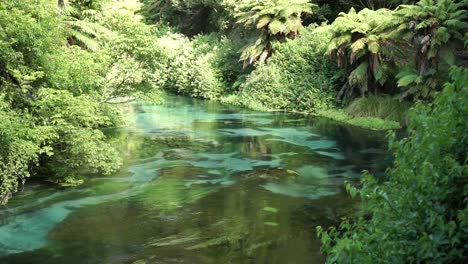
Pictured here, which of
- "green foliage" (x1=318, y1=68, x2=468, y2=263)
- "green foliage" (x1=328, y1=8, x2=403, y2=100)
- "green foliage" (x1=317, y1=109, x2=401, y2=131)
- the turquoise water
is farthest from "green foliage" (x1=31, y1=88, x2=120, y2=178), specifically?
"green foliage" (x1=328, y1=8, x2=403, y2=100)

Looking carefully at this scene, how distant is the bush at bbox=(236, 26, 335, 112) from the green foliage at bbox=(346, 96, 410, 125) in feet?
7.43

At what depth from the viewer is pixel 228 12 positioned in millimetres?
30625

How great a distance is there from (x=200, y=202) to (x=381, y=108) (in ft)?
34.5

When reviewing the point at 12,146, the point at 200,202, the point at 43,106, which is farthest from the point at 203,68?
the point at 12,146

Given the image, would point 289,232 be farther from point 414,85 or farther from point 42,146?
point 414,85

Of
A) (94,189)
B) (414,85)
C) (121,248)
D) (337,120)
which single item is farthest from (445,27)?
(121,248)

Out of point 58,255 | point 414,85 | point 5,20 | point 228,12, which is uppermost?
point 228,12

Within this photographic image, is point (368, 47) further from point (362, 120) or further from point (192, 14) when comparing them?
point (192, 14)

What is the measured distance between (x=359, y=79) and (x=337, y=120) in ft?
5.73

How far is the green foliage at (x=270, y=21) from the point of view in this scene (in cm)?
2311

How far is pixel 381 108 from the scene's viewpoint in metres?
18.6

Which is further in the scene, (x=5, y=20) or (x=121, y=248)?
(x=5, y=20)

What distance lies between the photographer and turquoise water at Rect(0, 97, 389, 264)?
7.78 meters

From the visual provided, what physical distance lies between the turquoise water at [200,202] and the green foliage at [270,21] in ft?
25.3
